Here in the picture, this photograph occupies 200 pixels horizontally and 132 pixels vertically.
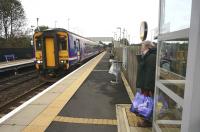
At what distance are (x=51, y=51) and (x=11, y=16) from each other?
30.6 m

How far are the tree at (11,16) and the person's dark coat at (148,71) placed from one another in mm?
40135

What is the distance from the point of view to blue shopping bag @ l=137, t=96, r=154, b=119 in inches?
197

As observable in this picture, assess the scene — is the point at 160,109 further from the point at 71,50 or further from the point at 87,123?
the point at 71,50

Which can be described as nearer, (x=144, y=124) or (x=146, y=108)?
(x=146, y=108)

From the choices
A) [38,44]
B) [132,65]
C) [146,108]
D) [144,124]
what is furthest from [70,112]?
[38,44]

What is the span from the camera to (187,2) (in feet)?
9.45

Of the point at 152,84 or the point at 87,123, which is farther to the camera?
the point at 87,123

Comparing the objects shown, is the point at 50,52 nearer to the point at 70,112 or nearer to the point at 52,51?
the point at 52,51

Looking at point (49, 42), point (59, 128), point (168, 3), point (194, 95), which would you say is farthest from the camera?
point (49, 42)

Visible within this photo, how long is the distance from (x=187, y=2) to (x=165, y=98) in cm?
164

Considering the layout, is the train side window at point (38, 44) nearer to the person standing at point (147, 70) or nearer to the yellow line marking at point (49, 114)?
the yellow line marking at point (49, 114)

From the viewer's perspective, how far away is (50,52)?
1578cm

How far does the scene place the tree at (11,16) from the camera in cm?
4128

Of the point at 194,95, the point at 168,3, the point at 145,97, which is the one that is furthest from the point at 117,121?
the point at 194,95
